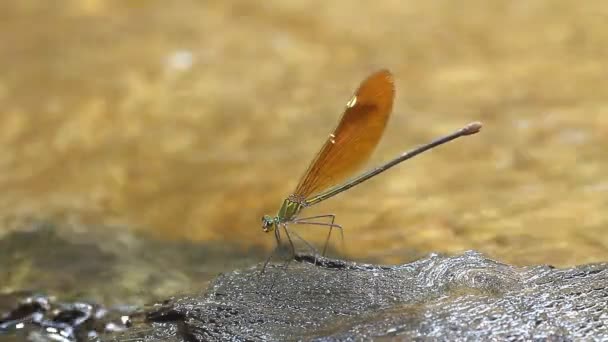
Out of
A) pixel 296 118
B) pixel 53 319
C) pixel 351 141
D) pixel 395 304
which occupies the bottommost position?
pixel 395 304

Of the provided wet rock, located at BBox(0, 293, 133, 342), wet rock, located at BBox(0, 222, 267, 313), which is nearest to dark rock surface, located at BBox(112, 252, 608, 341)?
wet rock, located at BBox(0, 293, 133, 342)

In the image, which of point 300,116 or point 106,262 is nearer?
point 106,262

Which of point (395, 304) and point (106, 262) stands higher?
point (106, 262)

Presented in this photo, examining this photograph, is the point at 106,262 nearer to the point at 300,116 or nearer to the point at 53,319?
the point at 53,319

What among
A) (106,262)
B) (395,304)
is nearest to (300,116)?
(106,262)

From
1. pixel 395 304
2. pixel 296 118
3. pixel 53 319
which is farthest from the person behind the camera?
pixel 296 118

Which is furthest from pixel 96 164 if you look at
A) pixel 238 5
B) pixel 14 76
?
pixel 238 5

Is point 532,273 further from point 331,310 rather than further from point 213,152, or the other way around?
point 213,152
